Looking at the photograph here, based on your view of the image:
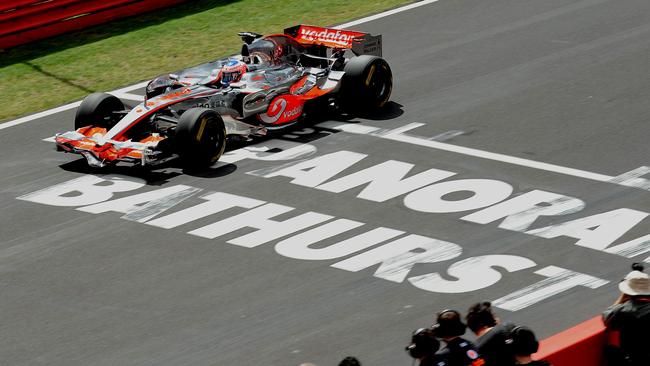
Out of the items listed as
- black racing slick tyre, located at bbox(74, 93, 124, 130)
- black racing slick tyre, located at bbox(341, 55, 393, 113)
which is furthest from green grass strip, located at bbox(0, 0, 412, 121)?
black racing slick tyre, located at bbox(341, 55, 393, 113)

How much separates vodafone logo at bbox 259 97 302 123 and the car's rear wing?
157 cm

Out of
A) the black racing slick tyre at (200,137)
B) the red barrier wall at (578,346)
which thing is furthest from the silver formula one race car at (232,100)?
the red barrier wall at (578,346)

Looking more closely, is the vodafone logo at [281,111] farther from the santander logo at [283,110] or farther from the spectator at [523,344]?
the spectator at [523,344]

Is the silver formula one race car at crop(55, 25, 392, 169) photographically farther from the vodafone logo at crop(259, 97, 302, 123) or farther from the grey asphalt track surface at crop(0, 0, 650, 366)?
the grey asphalt track surface at crop(0, 0, 650, 366)

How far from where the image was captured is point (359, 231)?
45.4 feet

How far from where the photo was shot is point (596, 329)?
958 centimetres

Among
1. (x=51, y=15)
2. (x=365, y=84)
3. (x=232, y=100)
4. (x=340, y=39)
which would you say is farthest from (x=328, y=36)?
(x=51, y=15)

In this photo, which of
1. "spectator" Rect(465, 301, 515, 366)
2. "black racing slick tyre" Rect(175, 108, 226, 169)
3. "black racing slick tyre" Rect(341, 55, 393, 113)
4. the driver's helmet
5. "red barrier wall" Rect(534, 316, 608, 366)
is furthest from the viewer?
"black racing slick tyre" Rect(341, 55, 393, 113)

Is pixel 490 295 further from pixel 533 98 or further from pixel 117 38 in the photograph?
pixel 117 38

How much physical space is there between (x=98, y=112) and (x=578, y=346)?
890cm

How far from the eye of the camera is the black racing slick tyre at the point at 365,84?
1731 centimetres

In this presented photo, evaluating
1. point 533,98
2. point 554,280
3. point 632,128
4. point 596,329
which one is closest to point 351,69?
point 533,98

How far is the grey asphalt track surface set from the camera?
11586mm

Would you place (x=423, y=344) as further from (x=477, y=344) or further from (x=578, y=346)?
(x=578, y=346)
